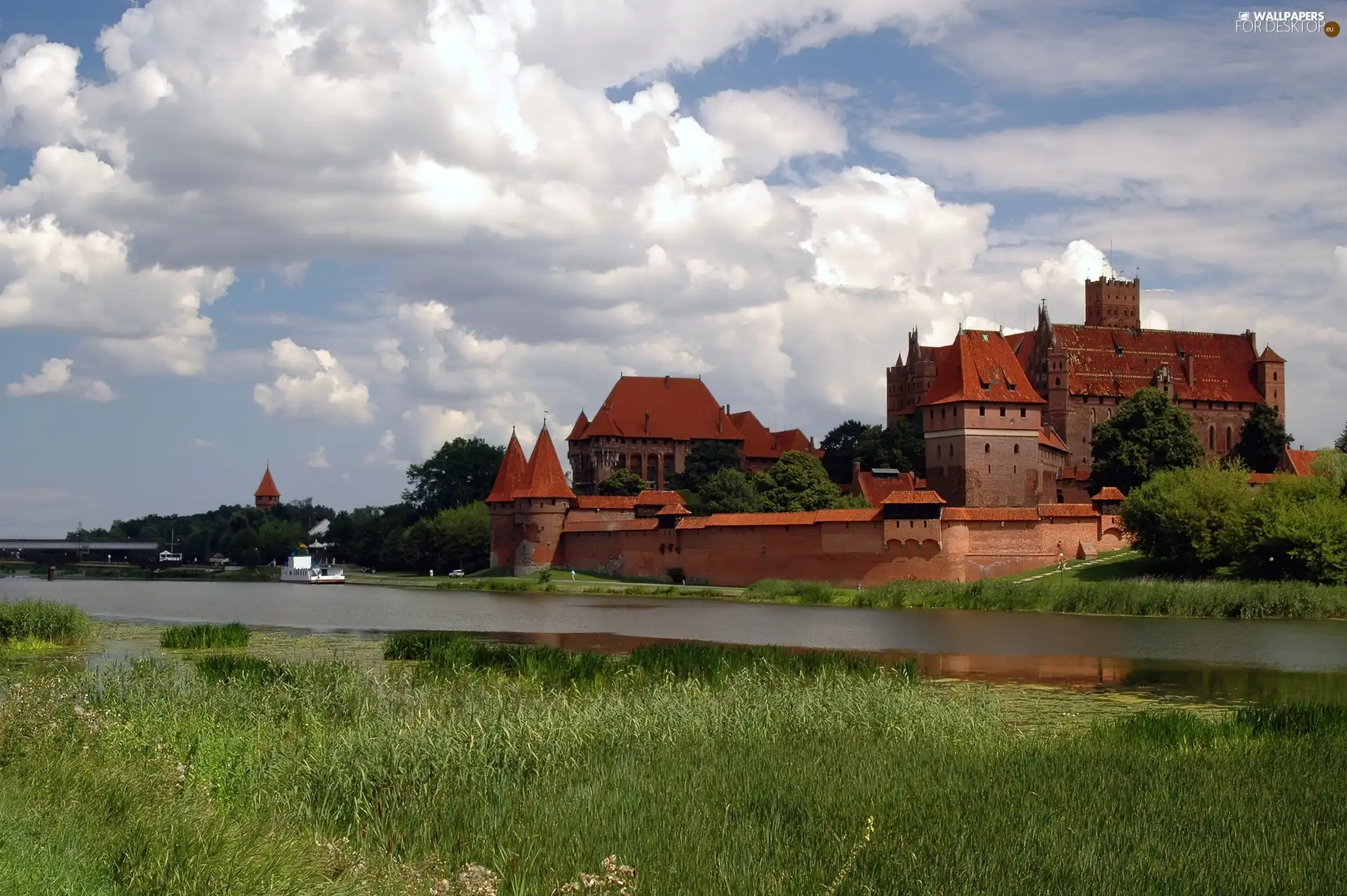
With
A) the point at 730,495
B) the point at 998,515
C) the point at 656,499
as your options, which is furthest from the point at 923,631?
the point at 730,495

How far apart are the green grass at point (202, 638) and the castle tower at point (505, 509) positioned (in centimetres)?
3234

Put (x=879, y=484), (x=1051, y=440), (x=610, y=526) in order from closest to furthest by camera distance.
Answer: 1. (x=610, y=526)
2. (x=1051, y=440)
3. (x=879, y=484)

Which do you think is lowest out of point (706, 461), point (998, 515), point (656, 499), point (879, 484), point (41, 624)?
point (41, 624)

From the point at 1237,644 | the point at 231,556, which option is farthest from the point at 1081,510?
the point at 231,556

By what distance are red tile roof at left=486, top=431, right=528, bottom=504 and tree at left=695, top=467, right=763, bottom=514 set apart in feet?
21.4

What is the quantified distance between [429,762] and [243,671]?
476 centimetres

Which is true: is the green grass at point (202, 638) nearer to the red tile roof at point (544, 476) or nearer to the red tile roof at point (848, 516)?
the red tile roof at point (848, 516)

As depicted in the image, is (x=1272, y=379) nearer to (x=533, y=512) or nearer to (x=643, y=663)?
(x=533, y=512)

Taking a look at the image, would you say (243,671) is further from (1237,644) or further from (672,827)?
(1237,644)

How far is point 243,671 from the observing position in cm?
1194

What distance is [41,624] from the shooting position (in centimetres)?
1805

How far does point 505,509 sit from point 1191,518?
26509 millimetres

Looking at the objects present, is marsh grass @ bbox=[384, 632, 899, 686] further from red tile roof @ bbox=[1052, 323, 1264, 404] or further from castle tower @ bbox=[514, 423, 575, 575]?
red tile roof @ bbox=[1052, 323, 1264, 404]

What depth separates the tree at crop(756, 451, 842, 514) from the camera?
48938 millimetres
